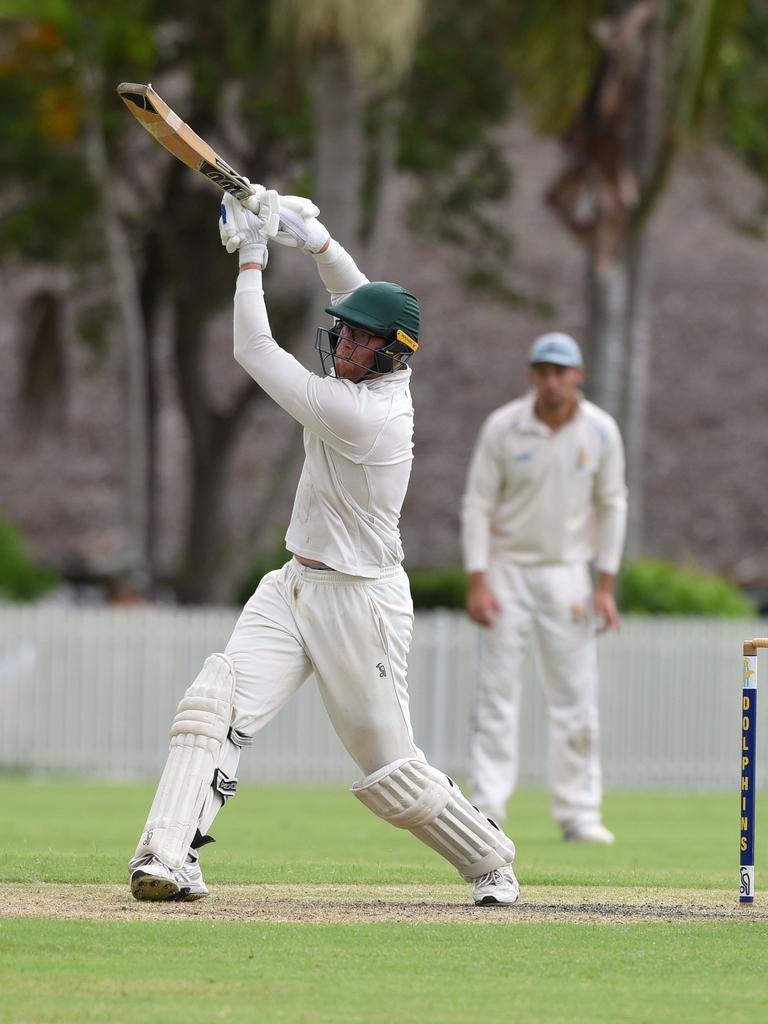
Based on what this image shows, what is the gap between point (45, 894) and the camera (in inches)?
267

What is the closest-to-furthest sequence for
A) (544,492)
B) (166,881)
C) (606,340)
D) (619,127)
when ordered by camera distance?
(166,881)
(544,492)
(619,127)
(606,340)

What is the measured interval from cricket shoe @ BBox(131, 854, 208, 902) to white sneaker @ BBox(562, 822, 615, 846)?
12.8 feet

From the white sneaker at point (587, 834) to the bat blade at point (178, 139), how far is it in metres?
4.54

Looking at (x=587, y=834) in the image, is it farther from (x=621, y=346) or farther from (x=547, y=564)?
(x=621, y=346)

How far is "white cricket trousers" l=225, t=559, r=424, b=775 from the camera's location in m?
6.71

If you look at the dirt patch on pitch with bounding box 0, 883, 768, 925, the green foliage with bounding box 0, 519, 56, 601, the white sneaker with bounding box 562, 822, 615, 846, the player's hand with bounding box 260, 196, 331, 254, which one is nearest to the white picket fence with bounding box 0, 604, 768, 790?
the green foliage with bounding box 0, 519, 56, 601

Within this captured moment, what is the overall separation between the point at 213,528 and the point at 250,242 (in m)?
20.2

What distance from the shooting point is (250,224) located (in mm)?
6727

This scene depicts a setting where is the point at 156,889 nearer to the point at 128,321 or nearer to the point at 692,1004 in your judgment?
the point at 692,1004

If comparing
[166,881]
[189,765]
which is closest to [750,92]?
[189,765]

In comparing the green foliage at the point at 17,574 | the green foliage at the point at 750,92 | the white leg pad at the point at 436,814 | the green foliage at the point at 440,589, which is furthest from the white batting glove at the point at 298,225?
the green foliage at the point at 17,574

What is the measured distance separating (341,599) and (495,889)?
1127 mm

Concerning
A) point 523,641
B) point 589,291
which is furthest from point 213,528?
point 523,641

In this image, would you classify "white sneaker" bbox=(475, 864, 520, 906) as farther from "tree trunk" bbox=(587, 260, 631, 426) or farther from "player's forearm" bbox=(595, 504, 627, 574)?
"tree trunk" bbox=(587, 260, 631, 426)
